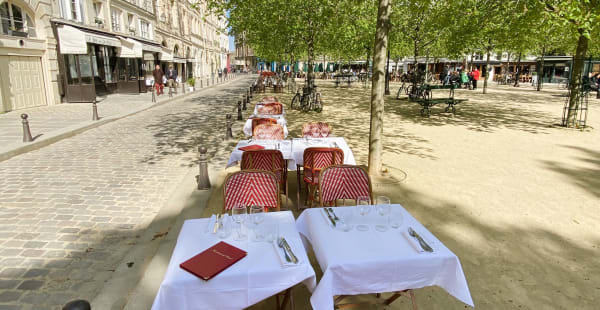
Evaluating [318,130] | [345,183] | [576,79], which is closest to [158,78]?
[318,130]

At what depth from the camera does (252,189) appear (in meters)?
3.73

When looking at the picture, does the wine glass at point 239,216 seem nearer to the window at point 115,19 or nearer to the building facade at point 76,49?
the building facade at point 76,49

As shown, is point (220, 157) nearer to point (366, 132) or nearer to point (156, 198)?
point (156, 198)

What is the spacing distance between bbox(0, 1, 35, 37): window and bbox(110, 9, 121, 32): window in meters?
A: 7.24

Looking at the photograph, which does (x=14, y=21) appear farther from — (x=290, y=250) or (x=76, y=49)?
(x=290, y=250)

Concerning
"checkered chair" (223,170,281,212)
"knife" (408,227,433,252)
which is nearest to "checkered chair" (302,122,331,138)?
"checkered chair" (223,170,281,212)

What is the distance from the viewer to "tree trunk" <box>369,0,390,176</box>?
610cm

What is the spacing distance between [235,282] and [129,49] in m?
23.9

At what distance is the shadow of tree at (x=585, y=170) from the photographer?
6219mm

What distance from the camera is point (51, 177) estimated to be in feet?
22.0

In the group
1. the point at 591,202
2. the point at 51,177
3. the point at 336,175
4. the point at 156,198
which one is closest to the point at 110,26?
the point at 51,177

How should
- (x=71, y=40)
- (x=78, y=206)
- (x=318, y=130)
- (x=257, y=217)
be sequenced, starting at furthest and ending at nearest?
(x=71, y=40)
(x=318, y=130)
(x=78, y=206)
(x=257, y=217)

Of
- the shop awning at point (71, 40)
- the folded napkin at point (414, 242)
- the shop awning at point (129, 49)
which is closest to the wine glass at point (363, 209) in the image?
the folded napkin at point (414, 242)

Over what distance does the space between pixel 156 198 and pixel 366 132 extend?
22.1 ft
